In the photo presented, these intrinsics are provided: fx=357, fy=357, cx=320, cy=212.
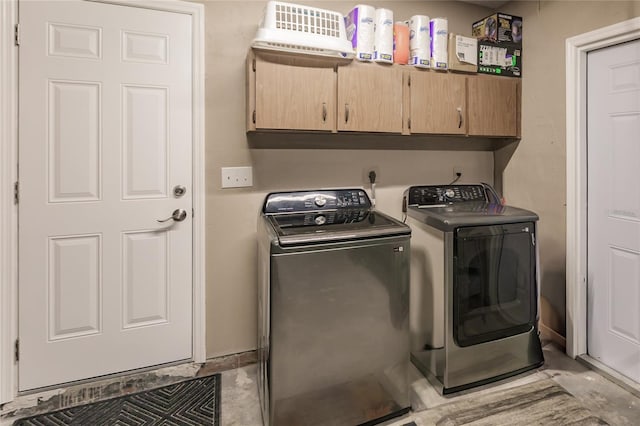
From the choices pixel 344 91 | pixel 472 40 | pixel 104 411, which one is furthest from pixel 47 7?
pixel 472 40

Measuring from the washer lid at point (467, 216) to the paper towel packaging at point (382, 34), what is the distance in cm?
98

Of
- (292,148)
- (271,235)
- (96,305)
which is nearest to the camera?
(271,235)

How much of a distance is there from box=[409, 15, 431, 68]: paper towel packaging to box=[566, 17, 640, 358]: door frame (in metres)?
0.91

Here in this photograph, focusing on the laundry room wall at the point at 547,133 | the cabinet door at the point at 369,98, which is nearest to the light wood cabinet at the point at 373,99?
the cabinet door at the point at 369,98

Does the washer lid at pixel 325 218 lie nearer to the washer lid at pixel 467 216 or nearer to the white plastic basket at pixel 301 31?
the washer lid at pixel 467 216

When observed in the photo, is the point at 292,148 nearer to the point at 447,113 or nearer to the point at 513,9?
the point at 447,113

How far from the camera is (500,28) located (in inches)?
102

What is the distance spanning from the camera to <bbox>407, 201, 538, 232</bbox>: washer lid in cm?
196

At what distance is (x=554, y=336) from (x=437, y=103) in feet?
6.07

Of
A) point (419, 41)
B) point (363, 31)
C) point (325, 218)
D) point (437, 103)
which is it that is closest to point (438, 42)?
point (419, 41)

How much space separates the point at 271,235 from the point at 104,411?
1.31 metres

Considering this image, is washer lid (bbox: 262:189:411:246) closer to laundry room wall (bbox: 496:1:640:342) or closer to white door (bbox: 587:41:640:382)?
laundry room wall (bbox: 496:1:640:342)

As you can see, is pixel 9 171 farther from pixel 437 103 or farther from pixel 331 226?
pixel 437 103

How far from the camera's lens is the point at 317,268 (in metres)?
1.64
